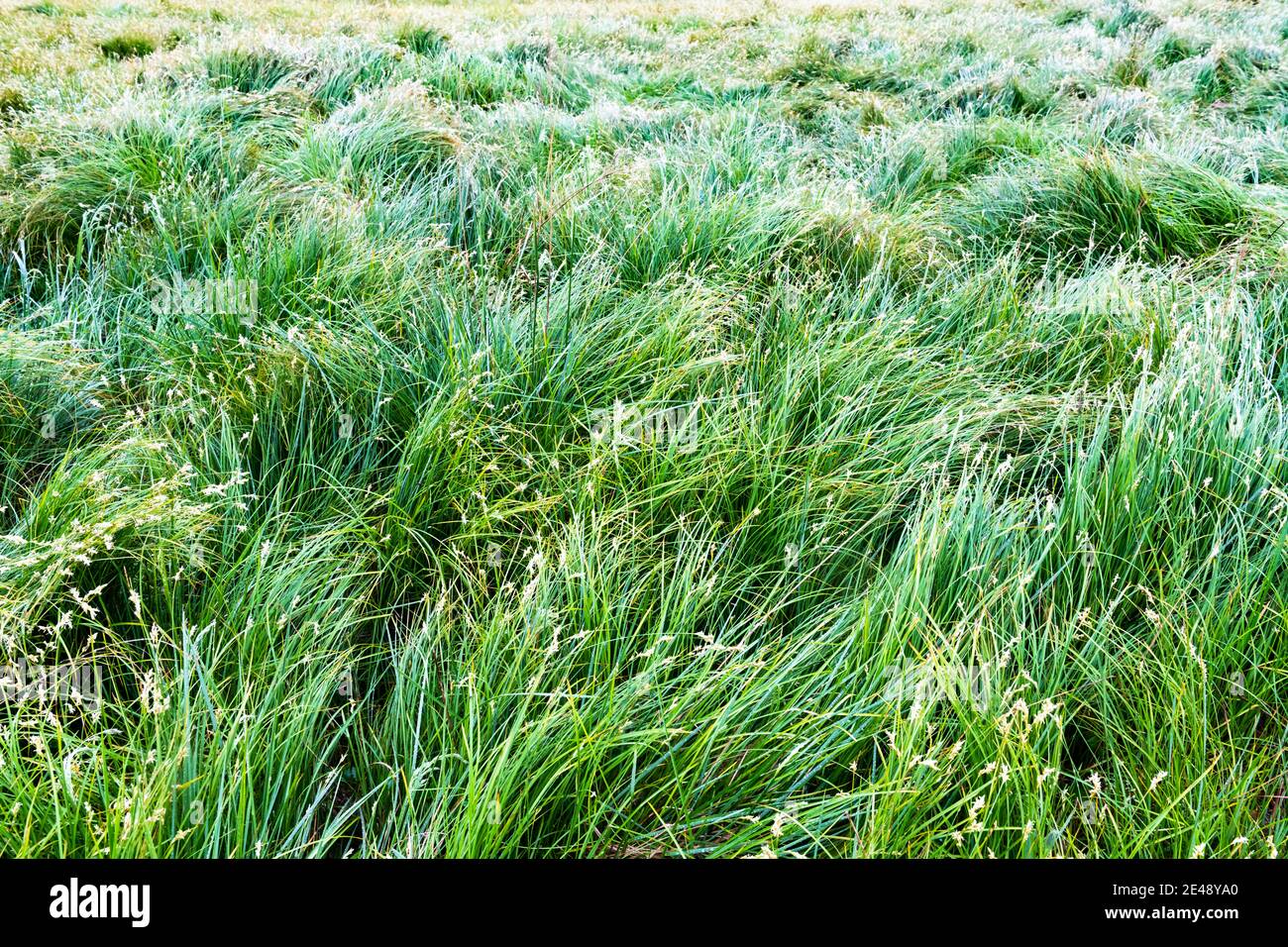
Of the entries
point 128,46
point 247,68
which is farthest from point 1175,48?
point 128,46

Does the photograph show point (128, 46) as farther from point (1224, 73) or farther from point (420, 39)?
point (1224, 73)

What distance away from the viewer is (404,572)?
191cm

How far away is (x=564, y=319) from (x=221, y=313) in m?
1.22

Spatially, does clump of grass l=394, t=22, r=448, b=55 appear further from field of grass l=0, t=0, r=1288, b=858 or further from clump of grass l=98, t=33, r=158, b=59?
field of grass l=0, t=0, r=1288, b=858

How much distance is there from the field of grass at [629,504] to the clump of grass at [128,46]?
5.59 m

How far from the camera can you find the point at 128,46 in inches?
334

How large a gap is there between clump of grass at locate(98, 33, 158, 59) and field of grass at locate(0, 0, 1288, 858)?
18.3 feet

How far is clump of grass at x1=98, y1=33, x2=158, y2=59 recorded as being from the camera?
8.40 metres

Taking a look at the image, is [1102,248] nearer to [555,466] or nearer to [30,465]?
[555,466]

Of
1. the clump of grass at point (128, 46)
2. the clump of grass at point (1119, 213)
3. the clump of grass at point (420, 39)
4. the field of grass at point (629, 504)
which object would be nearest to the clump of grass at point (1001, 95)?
the field of grass at point (629, 504)

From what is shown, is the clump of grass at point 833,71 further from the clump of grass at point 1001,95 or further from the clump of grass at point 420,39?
the clump of grass at point 420,39

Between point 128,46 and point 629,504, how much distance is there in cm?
1004

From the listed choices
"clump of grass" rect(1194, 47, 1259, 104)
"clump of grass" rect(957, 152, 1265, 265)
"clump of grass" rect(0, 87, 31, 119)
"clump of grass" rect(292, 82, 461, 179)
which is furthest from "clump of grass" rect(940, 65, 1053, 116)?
"clump of grass" rect(0, 87, 31, 119)
